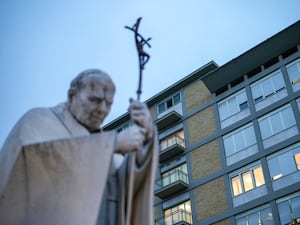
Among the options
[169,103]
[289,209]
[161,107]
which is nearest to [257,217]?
[289,209]

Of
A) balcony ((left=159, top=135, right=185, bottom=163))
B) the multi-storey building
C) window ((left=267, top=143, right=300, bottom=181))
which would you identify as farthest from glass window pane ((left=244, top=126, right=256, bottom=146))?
balcony ((left=159, top=135, right=185, bottom=163))

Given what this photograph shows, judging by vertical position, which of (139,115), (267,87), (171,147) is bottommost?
(139,115)

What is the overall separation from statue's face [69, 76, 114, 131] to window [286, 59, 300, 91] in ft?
98.6

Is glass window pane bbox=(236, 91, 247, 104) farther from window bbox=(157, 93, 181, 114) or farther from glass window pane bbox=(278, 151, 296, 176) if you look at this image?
window bbox=(157, 93, 181, 114)

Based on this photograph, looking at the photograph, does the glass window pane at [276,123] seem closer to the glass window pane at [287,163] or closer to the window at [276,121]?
the window at [276,121]

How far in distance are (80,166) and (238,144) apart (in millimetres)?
30648

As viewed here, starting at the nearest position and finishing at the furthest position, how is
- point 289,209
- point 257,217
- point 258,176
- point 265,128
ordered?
point 289,209 < point 257,217 < point 258,176 < point 265,128

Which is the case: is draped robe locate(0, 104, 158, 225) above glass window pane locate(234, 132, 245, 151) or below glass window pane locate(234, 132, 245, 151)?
below

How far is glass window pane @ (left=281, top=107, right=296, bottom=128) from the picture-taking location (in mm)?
30781

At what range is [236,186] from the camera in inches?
1241

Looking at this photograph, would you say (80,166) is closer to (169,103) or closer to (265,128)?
(265,128)

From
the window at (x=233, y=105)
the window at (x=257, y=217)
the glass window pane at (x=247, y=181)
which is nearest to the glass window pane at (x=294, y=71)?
the window at (x=233, y=105)

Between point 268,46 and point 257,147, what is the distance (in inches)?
292

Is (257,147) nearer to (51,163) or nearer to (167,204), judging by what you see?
(167,204)
